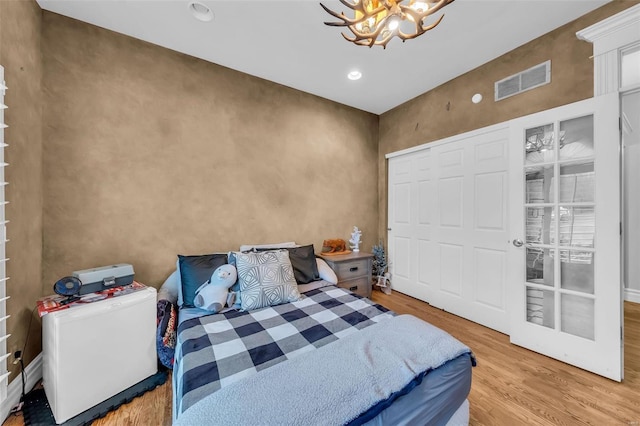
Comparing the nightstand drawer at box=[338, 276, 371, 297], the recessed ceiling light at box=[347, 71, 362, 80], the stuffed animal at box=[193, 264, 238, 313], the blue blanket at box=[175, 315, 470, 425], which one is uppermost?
the recessed ceiling light at box=[347, 71, 362, 80]

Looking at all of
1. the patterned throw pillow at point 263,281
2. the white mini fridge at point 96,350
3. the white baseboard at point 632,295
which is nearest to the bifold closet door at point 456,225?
the patterned throw pillow at point 263,281

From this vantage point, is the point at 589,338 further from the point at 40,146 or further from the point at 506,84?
the point at 40,146

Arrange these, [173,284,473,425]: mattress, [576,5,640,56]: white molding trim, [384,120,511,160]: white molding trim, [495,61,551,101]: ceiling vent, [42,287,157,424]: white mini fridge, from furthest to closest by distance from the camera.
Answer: [384,120,511,160]: white molding trim < [495,61,551,101]: ceiling vent < [576,5,640,56]: white molding trim < [42,287,157,424]: white mini fridge < [173,284,473,425]: mattress

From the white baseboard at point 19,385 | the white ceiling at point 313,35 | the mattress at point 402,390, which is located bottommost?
the white baseboard at point 19,385

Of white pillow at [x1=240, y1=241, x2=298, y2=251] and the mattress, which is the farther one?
white pillow at [x1=240, y1=241, x2=298, y2=251]

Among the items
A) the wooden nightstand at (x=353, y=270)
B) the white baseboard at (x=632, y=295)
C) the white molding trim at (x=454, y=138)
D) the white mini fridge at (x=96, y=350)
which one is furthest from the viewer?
the white baseboard at (x=632, y=295)

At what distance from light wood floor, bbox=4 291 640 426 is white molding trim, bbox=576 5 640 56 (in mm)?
2453

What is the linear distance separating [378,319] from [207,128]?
2385 mm

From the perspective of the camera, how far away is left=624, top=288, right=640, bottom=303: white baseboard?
3164mm

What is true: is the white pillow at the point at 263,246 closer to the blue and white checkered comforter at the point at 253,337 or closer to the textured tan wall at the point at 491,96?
the blue and white checkered comforter at the point at 253,337

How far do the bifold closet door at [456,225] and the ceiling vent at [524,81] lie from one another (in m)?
0.36

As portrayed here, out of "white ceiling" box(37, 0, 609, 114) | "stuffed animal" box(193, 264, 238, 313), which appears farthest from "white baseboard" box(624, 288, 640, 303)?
"stuffed animal" box(193, 264, 238, 313)

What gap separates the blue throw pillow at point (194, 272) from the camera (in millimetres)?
2012

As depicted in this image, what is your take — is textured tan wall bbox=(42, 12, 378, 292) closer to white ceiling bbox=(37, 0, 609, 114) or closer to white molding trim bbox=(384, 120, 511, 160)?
white ceiling bbox=(37, 0, 609, 114)
